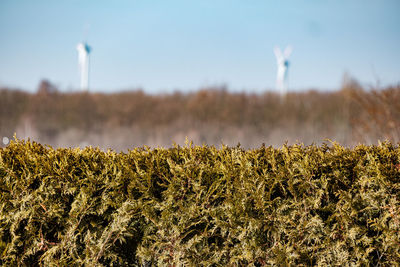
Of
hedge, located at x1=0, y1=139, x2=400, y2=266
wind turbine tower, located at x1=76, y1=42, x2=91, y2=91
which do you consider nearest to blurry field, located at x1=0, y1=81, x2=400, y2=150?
wind turbine tower, located at x1=76, y1=42, x2=91, y2=91

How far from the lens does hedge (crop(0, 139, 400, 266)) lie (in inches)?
113

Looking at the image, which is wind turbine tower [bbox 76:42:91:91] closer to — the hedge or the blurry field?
the blurry field

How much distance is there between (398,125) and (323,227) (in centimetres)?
859

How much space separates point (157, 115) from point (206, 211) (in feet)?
75.0

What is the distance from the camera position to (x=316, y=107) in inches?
975

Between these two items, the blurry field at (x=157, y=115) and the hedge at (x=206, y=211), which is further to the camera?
the blurry field at (x=157, y=115)

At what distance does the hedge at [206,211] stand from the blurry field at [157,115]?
2057cm

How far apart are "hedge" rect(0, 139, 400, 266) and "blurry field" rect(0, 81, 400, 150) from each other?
2057cm

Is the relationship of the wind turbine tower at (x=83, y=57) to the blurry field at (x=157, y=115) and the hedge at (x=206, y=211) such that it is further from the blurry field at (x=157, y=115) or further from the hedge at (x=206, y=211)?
the hedge at (x=206, y=211)

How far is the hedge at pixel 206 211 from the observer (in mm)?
2867

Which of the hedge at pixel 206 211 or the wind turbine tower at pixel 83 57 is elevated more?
the wind turbine tower at pixel 83 57

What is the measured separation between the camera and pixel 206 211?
287 centimetres

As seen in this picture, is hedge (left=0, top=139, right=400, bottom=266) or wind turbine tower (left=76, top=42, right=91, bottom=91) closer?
hedge (left=0, top=139, right=400, bottom=266)

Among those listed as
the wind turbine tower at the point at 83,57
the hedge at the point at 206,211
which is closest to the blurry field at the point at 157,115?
the wind turbine tower at the point at 83,57
